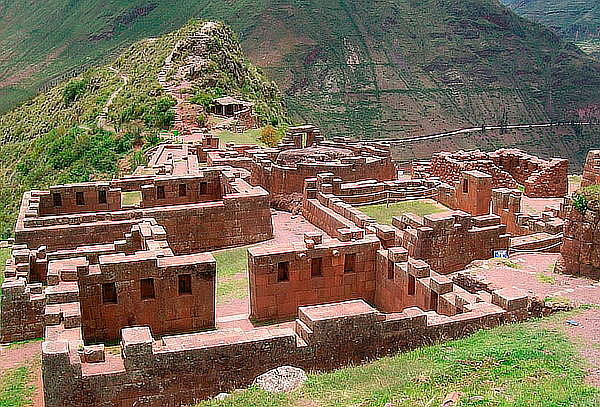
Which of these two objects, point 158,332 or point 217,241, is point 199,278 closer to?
point 158,332

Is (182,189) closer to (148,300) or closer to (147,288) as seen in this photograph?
(147,288)

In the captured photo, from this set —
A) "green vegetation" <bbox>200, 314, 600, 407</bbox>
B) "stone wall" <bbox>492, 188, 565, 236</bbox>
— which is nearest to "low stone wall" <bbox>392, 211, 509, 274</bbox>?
"stone wall" <bbox>492, 188, 565, 236</bbox>

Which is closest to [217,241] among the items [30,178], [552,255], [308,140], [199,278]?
[199,278]

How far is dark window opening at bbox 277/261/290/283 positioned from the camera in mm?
18328

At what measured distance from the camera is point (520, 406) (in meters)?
11.1

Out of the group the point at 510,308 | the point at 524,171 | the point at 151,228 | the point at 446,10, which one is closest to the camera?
the point at 510,308

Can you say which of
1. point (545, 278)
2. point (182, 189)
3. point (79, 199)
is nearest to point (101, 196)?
point (79, 199)

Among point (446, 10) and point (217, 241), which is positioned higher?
point (446, 10)

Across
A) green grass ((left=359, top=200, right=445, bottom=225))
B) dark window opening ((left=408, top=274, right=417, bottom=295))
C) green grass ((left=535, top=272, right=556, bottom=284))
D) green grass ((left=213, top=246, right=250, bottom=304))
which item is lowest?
green grass ((left=213, top=246, right=250, bottom=304))

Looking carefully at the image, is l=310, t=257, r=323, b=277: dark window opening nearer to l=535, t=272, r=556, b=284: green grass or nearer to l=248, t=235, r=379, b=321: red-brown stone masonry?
l=248, t=235, r=379, b=321: red-brown stone masonry

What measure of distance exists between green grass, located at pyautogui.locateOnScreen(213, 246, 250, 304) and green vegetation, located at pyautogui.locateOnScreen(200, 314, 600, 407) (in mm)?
6859

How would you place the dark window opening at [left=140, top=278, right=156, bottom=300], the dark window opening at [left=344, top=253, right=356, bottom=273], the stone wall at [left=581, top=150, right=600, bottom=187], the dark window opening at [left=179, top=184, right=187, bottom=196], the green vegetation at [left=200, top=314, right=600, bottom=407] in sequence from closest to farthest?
the green vegetation at [left=200, top=314, right=600, bottom=407] < the dark window opening at [left=140, top=278, right=156, bottom=300] < the dark window opening at [left=344, top=253, right=356, bottom=273] < the dark window opening at [left=179, top=184, right=187, bottom=196] < the stone wall at [left=581, top=150, right=600, bottom=187]

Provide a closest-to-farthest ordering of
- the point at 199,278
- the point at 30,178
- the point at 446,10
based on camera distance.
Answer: the point at 199,278 < the point at 30,178 < the point at 446,10

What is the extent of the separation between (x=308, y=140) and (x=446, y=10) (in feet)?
348
